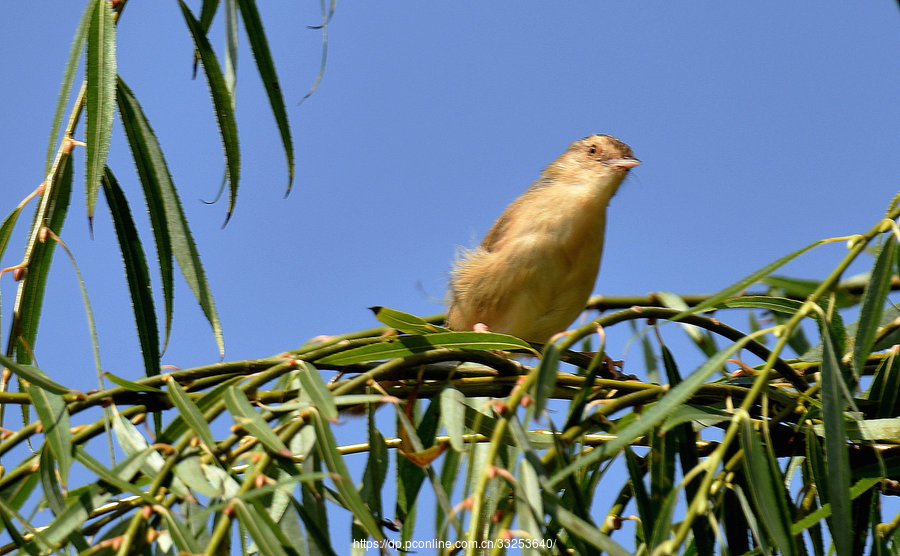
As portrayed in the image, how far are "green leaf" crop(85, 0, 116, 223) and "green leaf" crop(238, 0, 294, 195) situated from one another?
300 mm

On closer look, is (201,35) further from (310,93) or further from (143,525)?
(143,525)

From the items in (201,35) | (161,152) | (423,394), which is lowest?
(423,394)

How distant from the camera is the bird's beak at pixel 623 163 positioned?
4.30m

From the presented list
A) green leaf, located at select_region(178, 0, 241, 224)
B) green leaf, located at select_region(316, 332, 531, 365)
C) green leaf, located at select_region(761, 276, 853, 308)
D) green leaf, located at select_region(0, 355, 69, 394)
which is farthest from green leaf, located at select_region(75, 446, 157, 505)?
green leaf, located at select_region(761, 276, 853, 308)

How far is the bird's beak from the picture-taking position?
4.30 meters

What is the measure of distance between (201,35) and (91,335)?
0.77 metres

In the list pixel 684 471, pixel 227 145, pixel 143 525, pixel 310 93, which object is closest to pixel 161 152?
pixel 227 145

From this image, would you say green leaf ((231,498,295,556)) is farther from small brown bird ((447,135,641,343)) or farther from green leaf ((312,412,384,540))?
small brown bird ((447,135,641,343))

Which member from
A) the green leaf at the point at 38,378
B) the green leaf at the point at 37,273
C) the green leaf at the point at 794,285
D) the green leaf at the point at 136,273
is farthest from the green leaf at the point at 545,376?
the green leaf at the point at 794,285

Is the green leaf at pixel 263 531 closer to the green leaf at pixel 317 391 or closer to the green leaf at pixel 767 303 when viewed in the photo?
the green leaf at pixel 317 391

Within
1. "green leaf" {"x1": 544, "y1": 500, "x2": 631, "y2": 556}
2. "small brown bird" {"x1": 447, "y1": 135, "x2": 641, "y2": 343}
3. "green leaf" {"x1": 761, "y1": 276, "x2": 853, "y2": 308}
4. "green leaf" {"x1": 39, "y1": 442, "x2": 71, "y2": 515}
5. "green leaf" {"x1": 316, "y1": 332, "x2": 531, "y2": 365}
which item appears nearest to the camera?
"green leaf" {"x1": 544, "y1": 500, "x2": 631, "y2": 556}

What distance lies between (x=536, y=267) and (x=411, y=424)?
2.05 meters

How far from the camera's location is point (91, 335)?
1887 mm

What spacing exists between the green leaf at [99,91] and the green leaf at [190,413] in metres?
0.41
